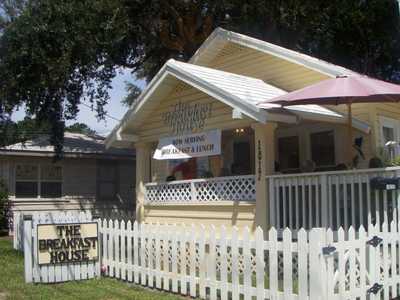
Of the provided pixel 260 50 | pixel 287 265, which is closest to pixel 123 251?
pixel 287 265

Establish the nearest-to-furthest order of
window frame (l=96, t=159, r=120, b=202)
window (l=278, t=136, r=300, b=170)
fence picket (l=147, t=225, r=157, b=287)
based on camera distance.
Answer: fence picket (l=147, t=225, r=157, b=287) < window (l=278, t=136, r=300, b=170) < window frame (l=96, t=159, r=120, b=202)

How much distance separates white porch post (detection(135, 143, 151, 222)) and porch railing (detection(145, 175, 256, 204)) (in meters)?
0.23

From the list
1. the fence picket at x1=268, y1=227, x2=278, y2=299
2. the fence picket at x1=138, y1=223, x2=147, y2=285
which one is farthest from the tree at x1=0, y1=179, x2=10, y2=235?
the fence picket at x1=268, y1=227, x2=278, y2=299

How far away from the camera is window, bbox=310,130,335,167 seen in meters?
13.2

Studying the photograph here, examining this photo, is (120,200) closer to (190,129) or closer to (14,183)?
(14,183)

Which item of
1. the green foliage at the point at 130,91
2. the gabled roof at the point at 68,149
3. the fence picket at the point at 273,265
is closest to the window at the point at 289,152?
the fence picket at the point at 273,265

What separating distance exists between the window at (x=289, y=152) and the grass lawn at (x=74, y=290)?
19.0 feet

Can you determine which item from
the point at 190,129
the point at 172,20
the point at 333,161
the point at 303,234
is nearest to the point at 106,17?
the point at 172,20

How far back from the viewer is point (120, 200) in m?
24.4

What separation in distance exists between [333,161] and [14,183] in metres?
13.3

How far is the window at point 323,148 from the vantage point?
13164 mm

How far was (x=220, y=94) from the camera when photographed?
37.4 ft

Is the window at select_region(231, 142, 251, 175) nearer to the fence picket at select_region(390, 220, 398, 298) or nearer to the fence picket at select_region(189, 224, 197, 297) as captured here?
the fence picket at select_region(189, 224, 197, 297)

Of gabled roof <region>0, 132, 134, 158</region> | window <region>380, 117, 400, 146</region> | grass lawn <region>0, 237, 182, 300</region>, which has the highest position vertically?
gabled roof <region>0, 132, 134, 158</region>
